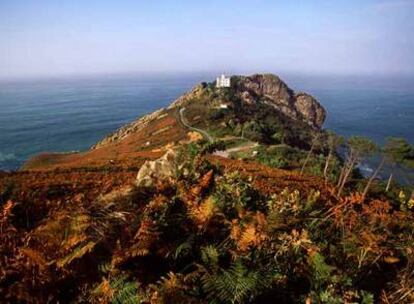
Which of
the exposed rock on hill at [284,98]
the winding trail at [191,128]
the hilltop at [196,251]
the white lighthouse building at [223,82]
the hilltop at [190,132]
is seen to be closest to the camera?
the hilltop at [196,251]

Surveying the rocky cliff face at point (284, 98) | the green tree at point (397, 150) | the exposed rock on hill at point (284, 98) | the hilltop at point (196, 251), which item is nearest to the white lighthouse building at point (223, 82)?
the exposed rock on hill at point (284, 98)

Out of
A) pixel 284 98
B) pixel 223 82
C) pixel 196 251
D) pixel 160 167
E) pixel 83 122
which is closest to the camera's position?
pixel 196 251

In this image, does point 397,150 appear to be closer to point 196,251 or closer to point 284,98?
point 196,251

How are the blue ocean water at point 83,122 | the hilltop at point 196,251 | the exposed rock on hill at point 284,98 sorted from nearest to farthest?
the hilltop at point 196,251 < the blue ocean water at point 83,122 < the exposed rock on hill at point 284,98

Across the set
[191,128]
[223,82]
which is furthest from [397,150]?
[223,82]

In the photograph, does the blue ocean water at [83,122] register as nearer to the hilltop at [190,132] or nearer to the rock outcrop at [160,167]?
the hilltop at [190,132]

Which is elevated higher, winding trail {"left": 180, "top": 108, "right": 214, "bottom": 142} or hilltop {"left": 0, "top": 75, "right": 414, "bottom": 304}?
hilltop {"left": 0, "top": 75, "right": 414, "bottom": 304}

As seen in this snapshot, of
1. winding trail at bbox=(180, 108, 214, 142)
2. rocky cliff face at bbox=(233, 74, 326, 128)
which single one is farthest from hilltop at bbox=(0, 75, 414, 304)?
rocky cliff face at bbox=(233, 74, 326, 128)

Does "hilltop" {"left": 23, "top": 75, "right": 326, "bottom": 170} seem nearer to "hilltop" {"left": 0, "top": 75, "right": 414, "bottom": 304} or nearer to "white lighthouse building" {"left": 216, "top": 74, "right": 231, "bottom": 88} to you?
"white lighthouse building" {"left": 216, "top": 74, "right": 231, "bottom": 88}

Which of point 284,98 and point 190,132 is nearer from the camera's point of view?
point 190,132
